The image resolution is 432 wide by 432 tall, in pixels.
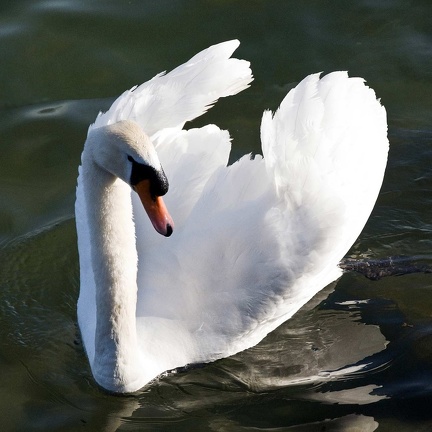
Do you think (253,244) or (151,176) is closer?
(151,176)

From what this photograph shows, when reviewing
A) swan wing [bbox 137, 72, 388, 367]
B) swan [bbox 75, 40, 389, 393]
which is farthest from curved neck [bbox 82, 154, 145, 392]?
swan wing [bbox 137, 72, 388, 367]

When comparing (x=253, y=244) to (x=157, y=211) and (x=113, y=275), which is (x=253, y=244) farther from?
(x=157, y=211)

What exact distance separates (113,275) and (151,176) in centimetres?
92

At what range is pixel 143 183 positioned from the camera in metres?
4.61

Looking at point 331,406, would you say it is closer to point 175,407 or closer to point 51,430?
point 175,407

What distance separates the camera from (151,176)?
4535 millimetres

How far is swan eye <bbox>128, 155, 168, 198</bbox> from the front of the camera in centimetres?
451

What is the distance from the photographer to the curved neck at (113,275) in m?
4.98

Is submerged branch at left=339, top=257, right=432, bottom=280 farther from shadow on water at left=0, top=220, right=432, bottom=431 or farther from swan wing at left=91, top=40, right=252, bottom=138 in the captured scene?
swan wing at left=91, top=40, right=252, bottom=138

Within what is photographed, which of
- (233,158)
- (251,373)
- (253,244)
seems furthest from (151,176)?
(233,158)

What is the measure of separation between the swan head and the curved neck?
151 millimetres

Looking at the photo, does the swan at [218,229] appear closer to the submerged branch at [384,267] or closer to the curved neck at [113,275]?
the curved neck at [113,275]

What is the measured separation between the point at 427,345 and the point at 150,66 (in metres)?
4.09

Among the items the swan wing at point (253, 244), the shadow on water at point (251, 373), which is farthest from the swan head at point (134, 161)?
the shadow on water at point (251, 373)
